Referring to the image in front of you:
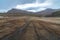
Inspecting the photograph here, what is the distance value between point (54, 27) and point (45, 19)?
291 mm

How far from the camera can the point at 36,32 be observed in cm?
164

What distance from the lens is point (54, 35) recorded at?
59.9 inches

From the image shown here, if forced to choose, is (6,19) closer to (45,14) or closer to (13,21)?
(13,21)

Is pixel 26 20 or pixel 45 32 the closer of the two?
pixel 45 32

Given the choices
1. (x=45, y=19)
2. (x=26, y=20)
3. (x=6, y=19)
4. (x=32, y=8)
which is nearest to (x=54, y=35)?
(x=45, y=19)

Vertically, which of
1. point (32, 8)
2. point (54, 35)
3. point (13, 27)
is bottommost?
point (54, 35)

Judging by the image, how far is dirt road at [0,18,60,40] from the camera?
4.97 ft

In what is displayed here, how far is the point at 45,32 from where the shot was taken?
5.19 ft

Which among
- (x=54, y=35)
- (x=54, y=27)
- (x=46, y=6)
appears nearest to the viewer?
(x=54, y=35)

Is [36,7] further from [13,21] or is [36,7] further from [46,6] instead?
[13,21]

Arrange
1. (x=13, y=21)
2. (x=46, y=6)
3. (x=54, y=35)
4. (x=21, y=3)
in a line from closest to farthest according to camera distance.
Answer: (x=54, y=35) < (x=13, y=21) < (x=21, y=3) < (x=46, y=6)

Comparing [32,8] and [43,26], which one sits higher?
[32,8]

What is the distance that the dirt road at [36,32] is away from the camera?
151cm

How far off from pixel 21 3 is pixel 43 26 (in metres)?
0.70
